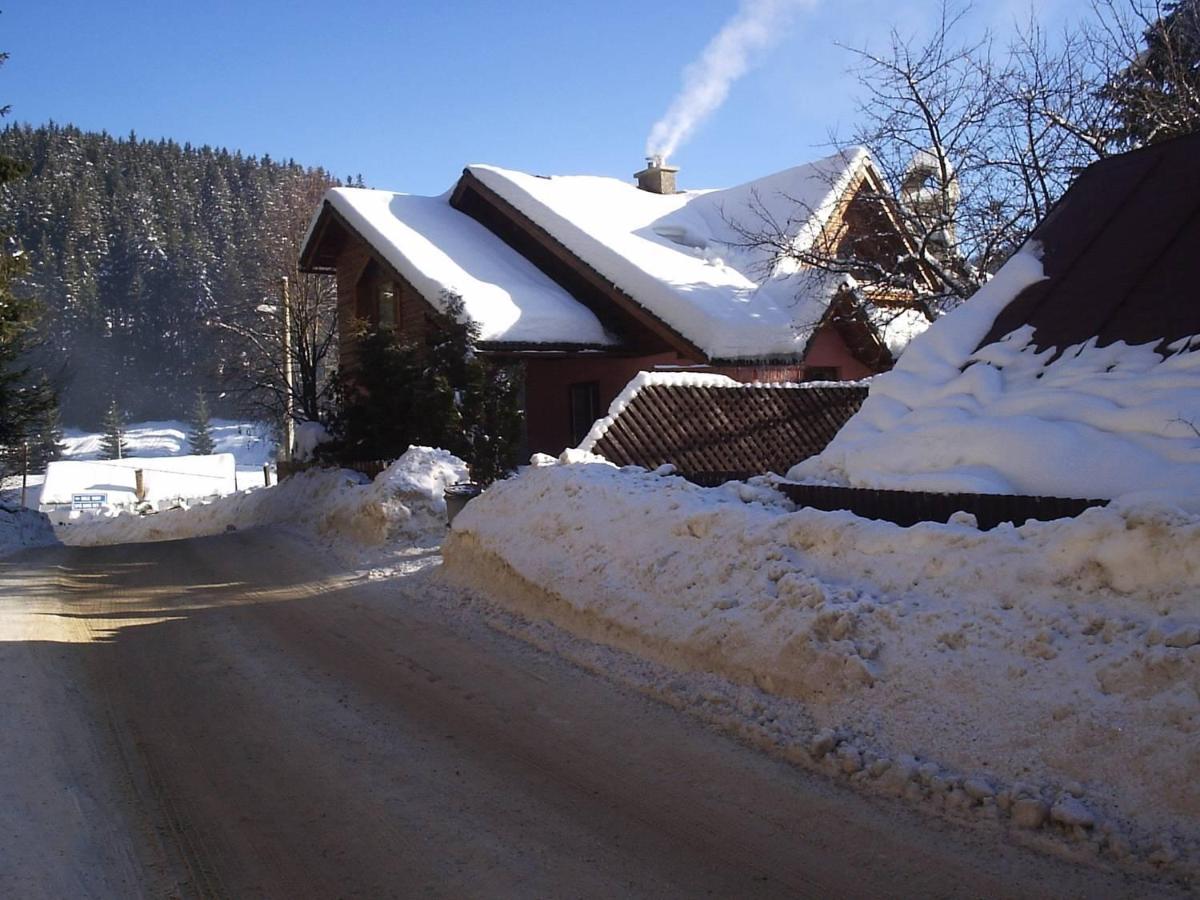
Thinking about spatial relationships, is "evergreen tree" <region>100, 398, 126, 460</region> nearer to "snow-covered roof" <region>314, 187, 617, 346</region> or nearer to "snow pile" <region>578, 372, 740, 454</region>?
"snow-covered roof" <region>314, 187, 617, 346</region>

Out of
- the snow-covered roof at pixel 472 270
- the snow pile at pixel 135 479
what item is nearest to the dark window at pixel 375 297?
the snow-covered roof at pixel 472 270

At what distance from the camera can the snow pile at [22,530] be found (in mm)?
18375

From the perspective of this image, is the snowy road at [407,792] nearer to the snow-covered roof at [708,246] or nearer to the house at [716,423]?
the house at [716,423]

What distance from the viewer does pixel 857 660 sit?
5176 mm

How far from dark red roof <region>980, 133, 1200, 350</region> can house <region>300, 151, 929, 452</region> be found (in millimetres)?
6908

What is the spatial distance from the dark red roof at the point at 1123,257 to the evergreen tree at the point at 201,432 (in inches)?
3166

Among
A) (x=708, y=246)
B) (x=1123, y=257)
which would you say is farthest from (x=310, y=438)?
(x=1123, y=257)

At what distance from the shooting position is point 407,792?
15.3 ft

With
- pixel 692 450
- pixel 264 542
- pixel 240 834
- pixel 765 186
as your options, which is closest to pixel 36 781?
pixel 240 834

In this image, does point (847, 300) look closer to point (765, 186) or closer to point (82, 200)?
point (765, 186)

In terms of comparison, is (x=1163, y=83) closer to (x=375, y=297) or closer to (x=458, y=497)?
(x=458, y=497)

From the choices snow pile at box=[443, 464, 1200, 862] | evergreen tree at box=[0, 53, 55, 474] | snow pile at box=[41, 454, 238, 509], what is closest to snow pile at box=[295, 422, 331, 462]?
evergreen tree at box=[0, 53, 55, 474]

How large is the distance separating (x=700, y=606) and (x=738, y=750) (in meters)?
1.48

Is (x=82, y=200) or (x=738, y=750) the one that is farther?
(x=82, y=200)
